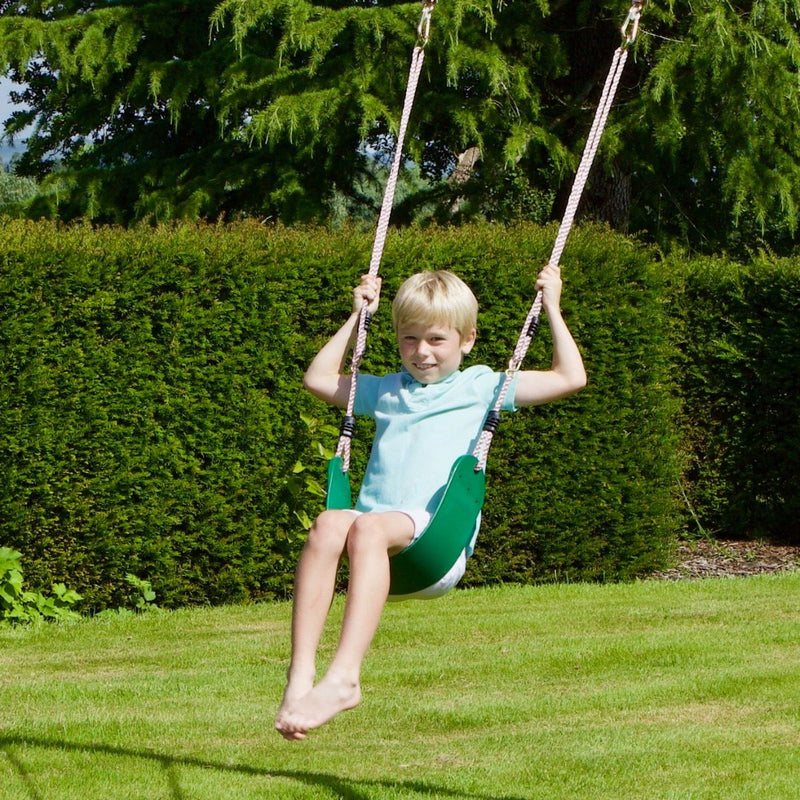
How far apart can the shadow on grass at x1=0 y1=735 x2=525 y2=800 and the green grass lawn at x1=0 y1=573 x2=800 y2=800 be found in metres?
0.01

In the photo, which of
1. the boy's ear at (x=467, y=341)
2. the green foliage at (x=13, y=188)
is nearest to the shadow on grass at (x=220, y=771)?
the boy's ear at (x=467, y=341)

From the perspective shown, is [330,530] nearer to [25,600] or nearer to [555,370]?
[555,370]

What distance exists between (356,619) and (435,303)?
37.6 inches

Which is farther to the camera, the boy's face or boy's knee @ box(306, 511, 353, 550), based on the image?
the boy's face

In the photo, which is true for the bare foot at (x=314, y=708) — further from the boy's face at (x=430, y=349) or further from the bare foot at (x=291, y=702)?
the boy's face at (x=430, y=349)

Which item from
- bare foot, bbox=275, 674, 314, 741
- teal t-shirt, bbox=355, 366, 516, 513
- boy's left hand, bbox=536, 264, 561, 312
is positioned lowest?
bare foot, bbox=275, 674, 314, 741

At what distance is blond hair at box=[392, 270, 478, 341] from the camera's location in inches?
140

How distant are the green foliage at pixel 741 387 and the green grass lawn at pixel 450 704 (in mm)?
1319

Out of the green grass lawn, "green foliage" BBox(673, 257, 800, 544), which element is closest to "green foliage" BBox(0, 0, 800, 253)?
"green foliage" BBox(673, 257, 800, 544)

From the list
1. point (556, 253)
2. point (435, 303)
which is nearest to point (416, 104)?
point (556, 253)

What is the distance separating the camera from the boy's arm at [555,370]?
12.2ft

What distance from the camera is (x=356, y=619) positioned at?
10.2 ft

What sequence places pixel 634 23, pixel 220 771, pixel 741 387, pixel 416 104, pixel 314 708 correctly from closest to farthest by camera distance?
pixel 314 708 → pixel 634 23 → pixel 220 771 → pixel 741 387 → pixel 416 104

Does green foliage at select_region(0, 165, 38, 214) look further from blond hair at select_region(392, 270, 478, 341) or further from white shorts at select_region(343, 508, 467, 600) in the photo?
white shorts at select_region(343, 508, 467, 600)
